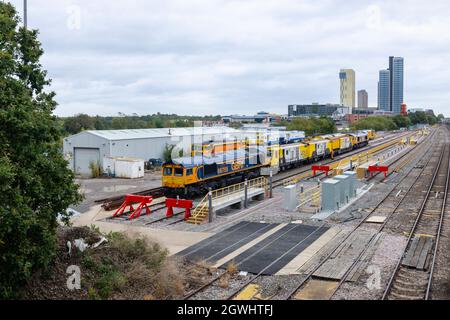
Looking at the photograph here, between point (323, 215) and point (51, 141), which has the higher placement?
A: point (51, 141)

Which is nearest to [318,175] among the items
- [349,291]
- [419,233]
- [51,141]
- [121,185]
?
[121,185]

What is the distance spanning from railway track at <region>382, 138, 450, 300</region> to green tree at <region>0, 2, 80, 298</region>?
8903 mm

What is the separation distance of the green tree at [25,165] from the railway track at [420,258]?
890 cm

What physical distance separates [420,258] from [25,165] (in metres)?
12.9

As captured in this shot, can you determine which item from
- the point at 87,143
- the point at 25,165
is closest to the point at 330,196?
the point at 25,165

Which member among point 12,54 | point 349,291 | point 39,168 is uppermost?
point 12,54

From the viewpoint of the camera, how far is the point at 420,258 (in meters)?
16.2

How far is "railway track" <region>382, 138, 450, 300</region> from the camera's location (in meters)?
13.2

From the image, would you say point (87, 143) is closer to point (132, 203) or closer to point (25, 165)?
point (132, 203)

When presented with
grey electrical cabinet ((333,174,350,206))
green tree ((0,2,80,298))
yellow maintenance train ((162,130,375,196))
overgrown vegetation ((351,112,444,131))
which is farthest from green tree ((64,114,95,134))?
green tree ((0,2,80,298))

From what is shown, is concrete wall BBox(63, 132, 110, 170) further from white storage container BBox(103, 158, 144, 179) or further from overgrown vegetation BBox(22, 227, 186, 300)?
overgrown vegetation BBox(22, 227, 186, 300)

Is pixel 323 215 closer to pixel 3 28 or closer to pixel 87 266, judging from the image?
pixel 87 266
